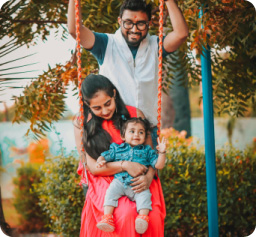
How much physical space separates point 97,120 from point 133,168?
0.40m

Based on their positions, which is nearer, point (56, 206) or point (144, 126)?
point (144, 126)

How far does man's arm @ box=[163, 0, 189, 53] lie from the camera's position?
2266 mm

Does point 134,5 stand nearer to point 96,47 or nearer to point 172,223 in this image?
point 96,47

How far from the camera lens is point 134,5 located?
2.33 m

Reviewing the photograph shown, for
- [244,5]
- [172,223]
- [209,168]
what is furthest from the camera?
[172,223]

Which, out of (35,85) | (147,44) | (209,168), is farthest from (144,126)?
(35,85)

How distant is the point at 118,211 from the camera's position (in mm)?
2109

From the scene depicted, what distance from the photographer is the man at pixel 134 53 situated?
2.34 metres

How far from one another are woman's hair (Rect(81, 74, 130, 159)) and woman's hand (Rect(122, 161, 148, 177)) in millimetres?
172

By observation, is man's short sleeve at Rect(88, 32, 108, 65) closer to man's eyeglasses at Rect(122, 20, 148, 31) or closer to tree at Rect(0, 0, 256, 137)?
man's eyeglasses at Rect(122, 20, 148, 31)

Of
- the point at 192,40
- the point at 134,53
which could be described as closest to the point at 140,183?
the point at 134,53

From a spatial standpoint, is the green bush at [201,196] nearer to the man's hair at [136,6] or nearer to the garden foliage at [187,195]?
the garden foliage at [187,195]

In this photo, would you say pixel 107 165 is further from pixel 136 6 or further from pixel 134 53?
pixel 136 6

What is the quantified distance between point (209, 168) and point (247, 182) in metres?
1.19
